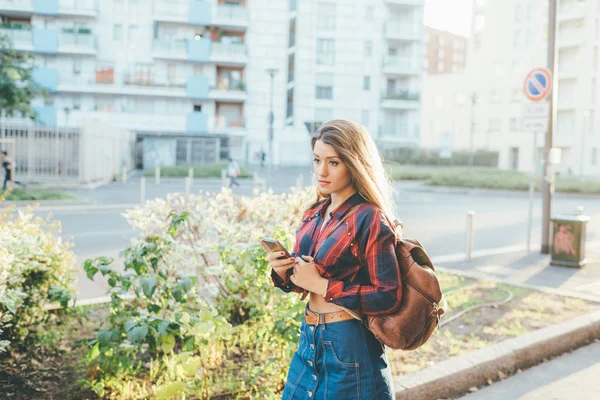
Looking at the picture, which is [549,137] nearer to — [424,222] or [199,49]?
[424,222]

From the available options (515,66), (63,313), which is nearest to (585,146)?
(515,66)

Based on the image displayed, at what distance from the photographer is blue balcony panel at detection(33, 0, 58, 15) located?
142 feet

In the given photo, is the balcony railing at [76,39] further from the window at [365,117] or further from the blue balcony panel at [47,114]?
the window at [365,117]

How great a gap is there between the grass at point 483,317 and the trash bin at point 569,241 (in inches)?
84.3

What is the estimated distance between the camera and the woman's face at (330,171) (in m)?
2.51

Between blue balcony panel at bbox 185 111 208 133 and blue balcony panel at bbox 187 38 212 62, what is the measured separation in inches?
162

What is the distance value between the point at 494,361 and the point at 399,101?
4821 centimetres

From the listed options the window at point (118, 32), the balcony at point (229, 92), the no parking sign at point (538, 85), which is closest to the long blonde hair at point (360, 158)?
the no parking sign at point (538, 85)

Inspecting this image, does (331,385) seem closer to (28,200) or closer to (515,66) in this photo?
(28,200)

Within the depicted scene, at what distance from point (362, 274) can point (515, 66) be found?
65.9m

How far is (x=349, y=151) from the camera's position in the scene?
2488 mm

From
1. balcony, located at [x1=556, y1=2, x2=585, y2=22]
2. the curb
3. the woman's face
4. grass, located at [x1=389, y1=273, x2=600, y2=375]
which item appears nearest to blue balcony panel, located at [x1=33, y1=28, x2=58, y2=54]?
grass, located at [x1=389, y1=273, x2=600, y2=375]

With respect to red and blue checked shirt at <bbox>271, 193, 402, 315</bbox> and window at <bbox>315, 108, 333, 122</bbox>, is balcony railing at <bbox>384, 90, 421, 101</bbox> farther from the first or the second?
red and blue checked shirt at <bbox>271, 193, 402, 315</bbox>

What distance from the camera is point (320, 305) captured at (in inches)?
98.2
